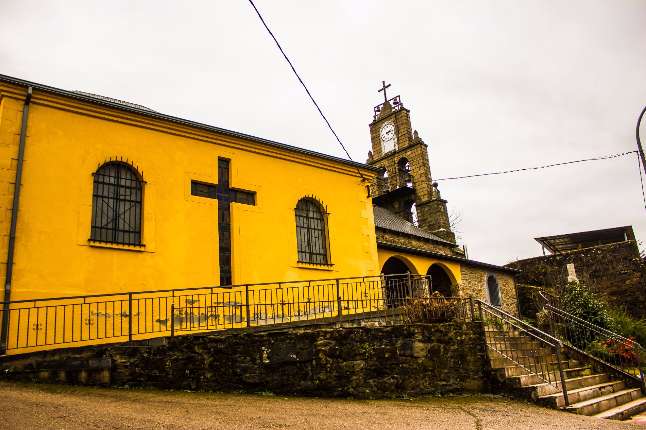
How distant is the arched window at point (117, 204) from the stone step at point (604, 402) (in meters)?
8.71

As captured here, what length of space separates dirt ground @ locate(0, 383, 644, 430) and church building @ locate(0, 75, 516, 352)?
3.05 meters

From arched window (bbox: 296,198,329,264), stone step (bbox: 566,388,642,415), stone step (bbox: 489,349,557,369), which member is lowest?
stone step (bbox: 566,388,642,415)

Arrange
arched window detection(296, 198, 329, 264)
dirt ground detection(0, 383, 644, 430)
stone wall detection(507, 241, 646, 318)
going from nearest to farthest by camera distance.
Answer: dirt ground detection(0, 383, 644, 430) < arched window detection(296, 198, 329, 264) < stone wall detection(507, 241, 646, 318)

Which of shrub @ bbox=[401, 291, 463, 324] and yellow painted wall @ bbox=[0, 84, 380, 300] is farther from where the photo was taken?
shrub @ bbox=[401, 291, 463, 324]

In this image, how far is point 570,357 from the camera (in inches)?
417

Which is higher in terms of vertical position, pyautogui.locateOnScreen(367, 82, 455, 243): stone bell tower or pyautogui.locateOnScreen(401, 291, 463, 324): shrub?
pyautogui.locateOnScreen(367, 82, 455, 243): stone bell tower

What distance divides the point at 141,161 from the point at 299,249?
4.41 metres

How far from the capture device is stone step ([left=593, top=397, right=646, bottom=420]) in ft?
26.4

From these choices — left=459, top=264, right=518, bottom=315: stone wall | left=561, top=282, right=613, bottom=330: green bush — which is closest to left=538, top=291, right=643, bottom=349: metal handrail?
left=561, top=282, right=613, bottom=330: green bush

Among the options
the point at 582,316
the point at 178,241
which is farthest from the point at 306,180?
the point at 582,316

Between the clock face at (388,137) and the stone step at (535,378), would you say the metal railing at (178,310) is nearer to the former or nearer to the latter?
the stone step at (535,378)

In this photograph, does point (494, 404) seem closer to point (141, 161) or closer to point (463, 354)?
point (463, 354)

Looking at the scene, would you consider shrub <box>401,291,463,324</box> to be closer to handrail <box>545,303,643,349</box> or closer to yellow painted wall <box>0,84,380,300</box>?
handrail <box>545,303,643,349</box>

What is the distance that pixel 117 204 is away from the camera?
33.7 feet
